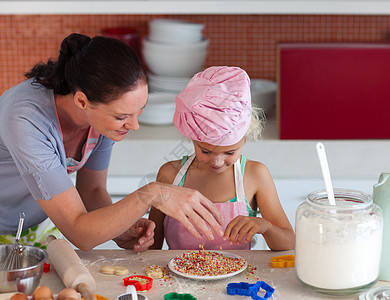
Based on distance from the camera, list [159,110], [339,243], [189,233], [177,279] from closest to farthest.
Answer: [339,243] < [177,279] < [189,233] < [159,110]

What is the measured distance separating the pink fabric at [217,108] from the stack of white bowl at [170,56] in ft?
3.66

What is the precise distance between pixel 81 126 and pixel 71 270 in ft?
1.76

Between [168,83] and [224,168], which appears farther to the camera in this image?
[168,83]

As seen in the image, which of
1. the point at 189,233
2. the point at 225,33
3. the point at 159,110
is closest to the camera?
the point at 189,233

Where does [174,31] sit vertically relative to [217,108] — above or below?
above

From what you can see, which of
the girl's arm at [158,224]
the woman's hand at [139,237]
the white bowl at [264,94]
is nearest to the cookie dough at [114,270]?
the woman's hand at [139,237]

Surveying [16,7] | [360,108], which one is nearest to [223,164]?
[360,108]

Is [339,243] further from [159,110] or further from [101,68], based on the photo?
[159,110]

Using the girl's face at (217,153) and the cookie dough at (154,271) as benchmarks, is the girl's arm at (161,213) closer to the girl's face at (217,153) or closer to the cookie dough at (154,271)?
the girl's face at (217,153)

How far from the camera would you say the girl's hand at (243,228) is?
4.60 feet

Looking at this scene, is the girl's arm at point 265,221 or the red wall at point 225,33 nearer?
the girl's arm at point 265,221

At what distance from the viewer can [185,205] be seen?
1301 mm

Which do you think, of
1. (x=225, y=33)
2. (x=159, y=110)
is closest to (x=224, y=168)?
(x=159, y=110)

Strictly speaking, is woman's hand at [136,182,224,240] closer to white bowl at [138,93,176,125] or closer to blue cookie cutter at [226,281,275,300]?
blue cookie cutter at [226,281,275,300]
